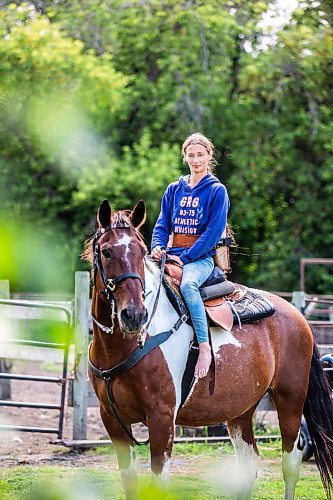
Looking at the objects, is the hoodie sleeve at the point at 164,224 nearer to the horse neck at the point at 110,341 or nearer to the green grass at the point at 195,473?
the horse neck at the point at 110,341

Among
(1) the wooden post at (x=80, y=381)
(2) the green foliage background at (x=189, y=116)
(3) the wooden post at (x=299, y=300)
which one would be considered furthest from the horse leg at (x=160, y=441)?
(2) the green foliage background at (x=189, y=116)

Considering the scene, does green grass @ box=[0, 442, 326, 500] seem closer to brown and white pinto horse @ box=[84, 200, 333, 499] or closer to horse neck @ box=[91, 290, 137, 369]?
brown and white pinto horse @ box=[84, 200, 333, 499]

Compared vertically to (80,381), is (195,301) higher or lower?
higher

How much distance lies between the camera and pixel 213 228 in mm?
4250

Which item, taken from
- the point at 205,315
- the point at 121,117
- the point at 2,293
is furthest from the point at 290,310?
the point at 121,117

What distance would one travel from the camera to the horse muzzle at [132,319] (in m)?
3.52

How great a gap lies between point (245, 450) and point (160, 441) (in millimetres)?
1129

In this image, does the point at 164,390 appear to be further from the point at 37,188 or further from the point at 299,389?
the point at 37,188

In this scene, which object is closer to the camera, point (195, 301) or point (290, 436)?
point (195, 301)

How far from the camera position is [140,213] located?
400cm

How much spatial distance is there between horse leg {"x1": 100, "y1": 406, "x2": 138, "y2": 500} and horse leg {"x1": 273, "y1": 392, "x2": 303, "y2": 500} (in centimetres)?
113

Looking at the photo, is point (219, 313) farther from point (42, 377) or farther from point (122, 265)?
point (42, 377)

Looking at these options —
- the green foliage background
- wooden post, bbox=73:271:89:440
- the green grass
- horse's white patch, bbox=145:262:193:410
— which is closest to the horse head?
horse's white patch, bbox=145:262:193:410

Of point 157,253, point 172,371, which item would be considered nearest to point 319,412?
point 172,371
